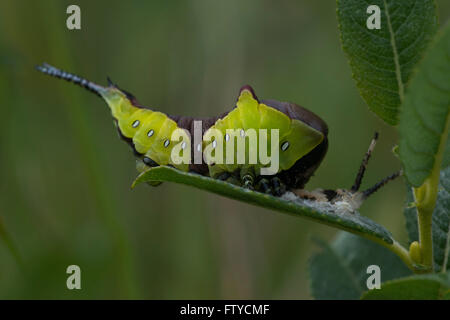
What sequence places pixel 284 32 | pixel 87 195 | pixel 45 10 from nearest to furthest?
pixel 45 10 → pixel 87 195 → pixel 284 32

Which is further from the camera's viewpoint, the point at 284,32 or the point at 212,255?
the point at 284,32

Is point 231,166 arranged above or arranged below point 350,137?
below

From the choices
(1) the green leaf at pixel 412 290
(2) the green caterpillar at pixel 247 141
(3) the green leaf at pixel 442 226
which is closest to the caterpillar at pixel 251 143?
(2) the green caterpillar at pixel 247 141

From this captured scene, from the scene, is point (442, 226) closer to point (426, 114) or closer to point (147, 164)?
point (426, 114)

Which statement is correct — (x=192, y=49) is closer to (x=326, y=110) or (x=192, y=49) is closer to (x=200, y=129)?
(x=326, y=110)

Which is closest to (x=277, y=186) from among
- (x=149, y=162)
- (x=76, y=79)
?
(x=149, y=162)

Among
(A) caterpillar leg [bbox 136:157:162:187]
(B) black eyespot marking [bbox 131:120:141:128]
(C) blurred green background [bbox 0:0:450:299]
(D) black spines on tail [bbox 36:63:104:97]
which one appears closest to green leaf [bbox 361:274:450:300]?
(A) caterpillar leg [bbox 136:157:162:187]
